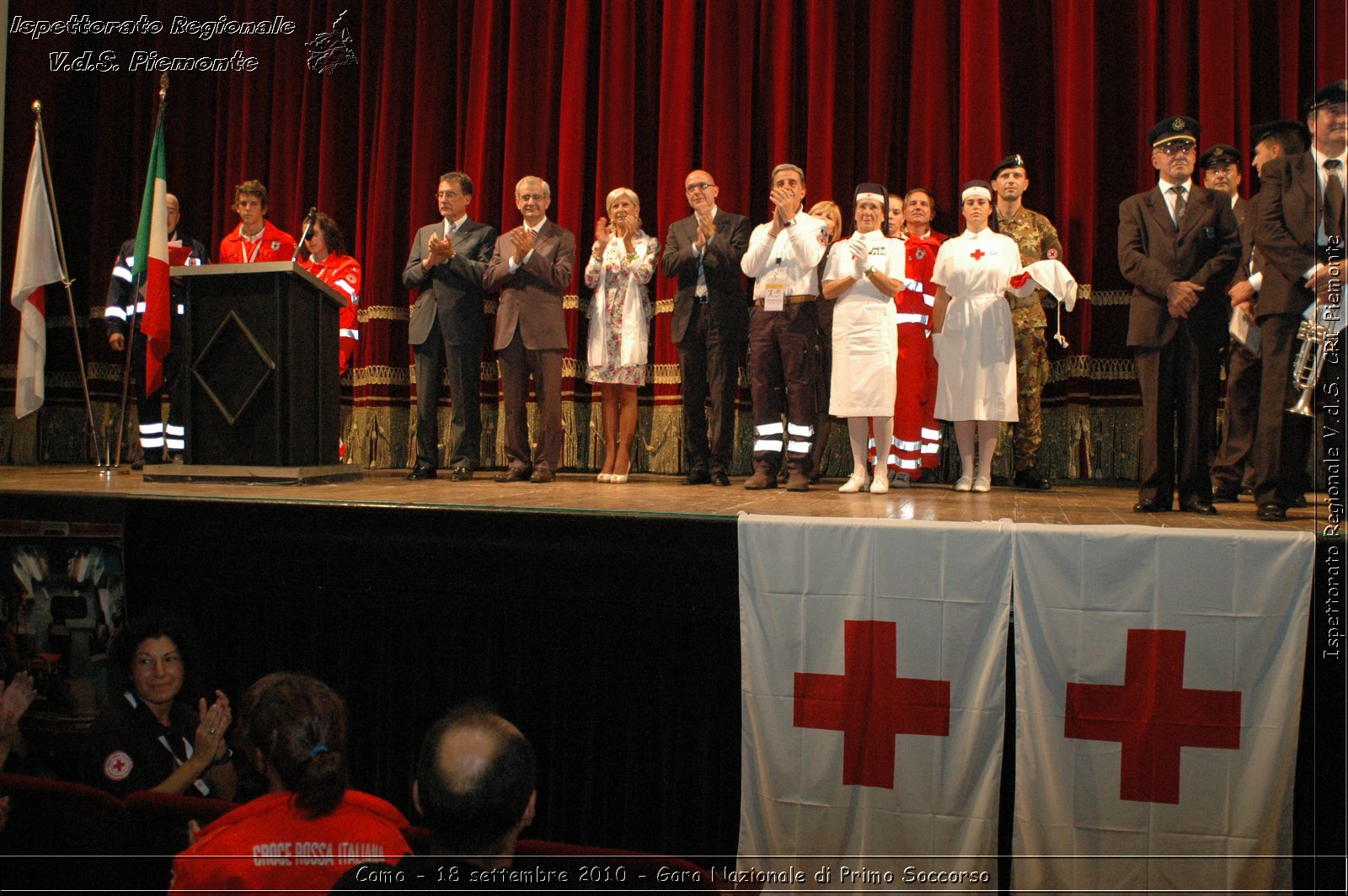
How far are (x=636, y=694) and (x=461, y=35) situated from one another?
18.5ft

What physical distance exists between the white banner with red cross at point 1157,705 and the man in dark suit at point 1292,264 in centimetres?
71

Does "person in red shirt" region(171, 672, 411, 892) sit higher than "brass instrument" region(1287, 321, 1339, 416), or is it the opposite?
"brass instrument" region(1287, 321, 1339, 416)

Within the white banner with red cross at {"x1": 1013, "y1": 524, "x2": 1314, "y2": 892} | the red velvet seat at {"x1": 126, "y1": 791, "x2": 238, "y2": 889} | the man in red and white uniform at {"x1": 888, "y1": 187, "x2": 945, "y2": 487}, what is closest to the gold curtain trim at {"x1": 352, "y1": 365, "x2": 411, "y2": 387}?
the man in red and white uniform at {"x1": 888, "y1": 187, "x2": 945, "y2": 487}

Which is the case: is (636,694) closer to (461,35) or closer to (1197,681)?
(1197,681)

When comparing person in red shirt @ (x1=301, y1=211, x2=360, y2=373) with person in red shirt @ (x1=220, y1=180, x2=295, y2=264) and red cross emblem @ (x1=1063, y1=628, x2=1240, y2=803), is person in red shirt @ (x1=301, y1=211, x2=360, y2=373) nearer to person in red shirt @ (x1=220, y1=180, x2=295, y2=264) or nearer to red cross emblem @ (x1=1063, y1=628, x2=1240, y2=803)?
person in red shirt @ (x1=220, y1=180, x2=295, y2=264)

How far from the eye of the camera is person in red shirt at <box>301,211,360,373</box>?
5.96 m

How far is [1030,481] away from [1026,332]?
0.85 m

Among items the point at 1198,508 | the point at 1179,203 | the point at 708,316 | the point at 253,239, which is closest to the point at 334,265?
the point at 253,239

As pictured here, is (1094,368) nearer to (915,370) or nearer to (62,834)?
(915,370)

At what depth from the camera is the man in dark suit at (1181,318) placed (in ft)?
12.5

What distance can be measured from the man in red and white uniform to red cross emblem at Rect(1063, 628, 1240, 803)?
7.00ft

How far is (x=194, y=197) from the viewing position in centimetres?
793

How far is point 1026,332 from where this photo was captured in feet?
17.7

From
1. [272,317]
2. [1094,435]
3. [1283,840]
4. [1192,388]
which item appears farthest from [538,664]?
[1094,435]
